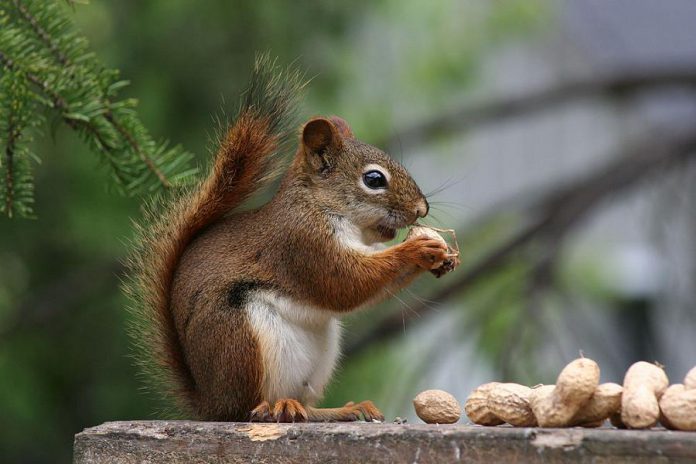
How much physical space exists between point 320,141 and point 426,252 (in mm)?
299

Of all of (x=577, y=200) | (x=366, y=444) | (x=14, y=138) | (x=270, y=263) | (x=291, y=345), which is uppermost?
(x=577, y=200)

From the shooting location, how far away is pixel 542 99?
3738mm

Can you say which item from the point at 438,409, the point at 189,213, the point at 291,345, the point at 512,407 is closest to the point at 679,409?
the point at 512,407

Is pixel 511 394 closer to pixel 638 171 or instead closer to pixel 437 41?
pixel 638 171

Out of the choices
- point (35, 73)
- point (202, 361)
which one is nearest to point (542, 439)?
point (202, 361)

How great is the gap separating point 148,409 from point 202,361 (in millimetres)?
1395

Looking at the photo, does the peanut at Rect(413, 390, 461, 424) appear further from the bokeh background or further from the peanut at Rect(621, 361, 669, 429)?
the bokeh background

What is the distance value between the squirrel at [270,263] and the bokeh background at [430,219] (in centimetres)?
32

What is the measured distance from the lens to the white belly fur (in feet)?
5.32

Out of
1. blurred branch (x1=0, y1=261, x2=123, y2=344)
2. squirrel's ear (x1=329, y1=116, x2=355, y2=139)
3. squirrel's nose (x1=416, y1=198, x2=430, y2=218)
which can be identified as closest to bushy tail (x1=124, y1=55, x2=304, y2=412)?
squirrel's ear (x1=329, y1=116, x2=355, y2=139)

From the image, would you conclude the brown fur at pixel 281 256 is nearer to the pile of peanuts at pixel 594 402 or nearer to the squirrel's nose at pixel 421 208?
the squirrel's nose at pixel 421 208

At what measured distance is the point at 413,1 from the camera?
3732 mm

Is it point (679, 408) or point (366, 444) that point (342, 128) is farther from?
point (679, 408)

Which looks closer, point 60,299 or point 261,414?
point 261,414
